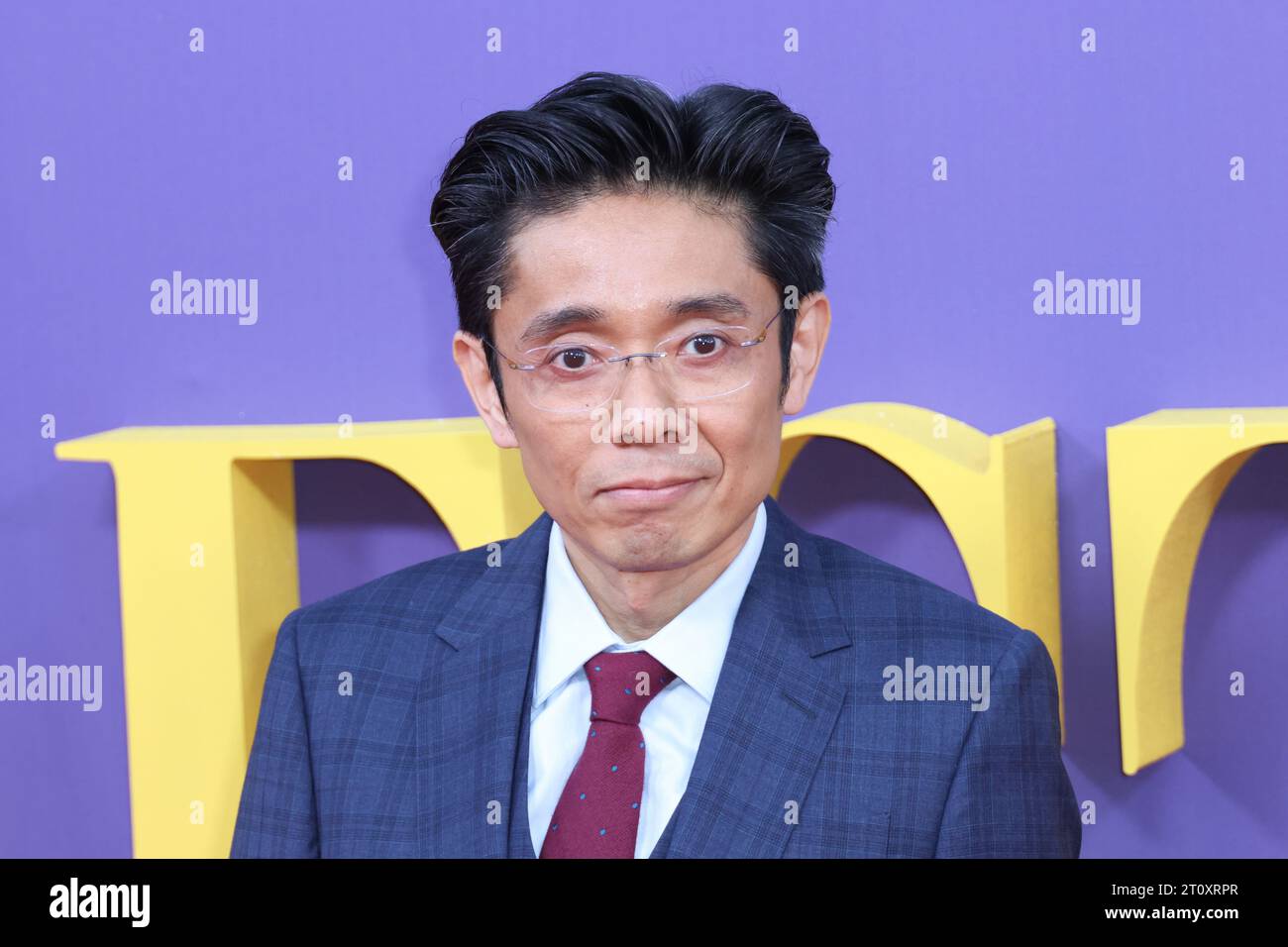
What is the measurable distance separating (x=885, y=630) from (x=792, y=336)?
0.38 m

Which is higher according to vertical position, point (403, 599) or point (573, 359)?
point (573, 359)

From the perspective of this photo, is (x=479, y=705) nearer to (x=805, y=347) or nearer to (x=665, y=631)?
(x=665, y=631)

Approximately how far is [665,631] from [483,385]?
392 millimetres

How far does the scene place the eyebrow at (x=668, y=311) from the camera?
157 cm

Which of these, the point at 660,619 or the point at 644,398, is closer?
the point at 644,398

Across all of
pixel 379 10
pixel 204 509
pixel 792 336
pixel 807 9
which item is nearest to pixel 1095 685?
pixel 792 336

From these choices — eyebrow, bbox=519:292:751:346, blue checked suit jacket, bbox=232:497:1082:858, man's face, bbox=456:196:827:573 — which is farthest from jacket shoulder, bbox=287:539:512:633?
eyebrow, bbox=519:292:751:346

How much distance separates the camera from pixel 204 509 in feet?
7.42

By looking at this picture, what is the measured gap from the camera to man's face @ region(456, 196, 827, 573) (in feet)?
5.13

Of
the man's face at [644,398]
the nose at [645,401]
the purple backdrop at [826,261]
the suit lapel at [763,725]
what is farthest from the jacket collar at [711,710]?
the purple backdrop at [826,261]

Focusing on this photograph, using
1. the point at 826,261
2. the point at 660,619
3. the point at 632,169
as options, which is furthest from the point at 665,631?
the point at 826,261

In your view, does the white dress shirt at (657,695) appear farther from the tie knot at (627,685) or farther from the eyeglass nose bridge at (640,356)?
the eyeglass nose bridge at (640,356)

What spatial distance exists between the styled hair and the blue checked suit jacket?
0.92ft

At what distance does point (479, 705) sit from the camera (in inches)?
66.0
